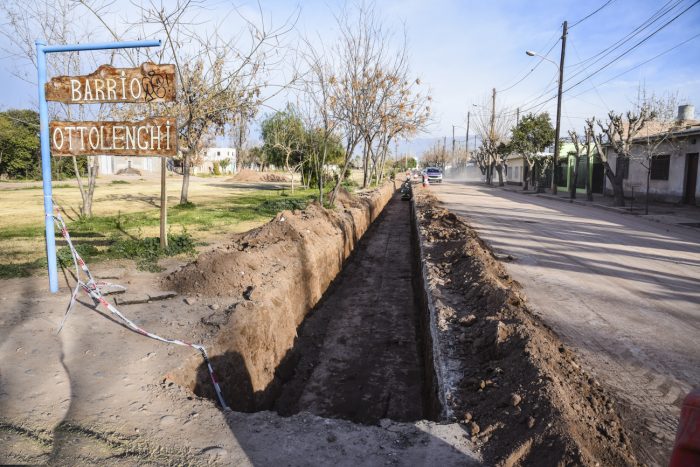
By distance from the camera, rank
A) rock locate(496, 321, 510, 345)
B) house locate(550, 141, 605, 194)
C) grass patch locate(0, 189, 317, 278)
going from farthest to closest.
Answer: house locate(550, 141, 605, 194), grass patch locate(0, 189, 317, 278), rock locate(496, 321, 510, 345)

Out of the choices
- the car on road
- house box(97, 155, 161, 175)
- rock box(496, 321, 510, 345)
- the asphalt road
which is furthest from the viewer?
house box(97, 155, 161, 175)

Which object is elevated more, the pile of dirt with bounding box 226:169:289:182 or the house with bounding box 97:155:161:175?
the house with bounding box 97:155:161:175

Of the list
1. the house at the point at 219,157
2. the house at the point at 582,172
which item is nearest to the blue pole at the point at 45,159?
the house at the point at 582,172

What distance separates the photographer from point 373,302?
28.6ft

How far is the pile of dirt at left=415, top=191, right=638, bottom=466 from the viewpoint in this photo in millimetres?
2680

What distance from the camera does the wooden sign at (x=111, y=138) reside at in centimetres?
604

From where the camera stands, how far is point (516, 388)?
11.0 feet

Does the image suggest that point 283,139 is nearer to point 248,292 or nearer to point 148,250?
point 148,250

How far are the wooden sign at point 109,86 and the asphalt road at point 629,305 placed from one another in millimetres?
5506

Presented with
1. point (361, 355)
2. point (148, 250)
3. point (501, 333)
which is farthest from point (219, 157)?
point (501, 333)

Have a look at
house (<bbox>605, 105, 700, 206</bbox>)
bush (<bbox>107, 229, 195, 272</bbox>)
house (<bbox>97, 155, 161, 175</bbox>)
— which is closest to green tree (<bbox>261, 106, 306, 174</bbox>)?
house (<bbox>97, 155, 161, 175</bbox>)

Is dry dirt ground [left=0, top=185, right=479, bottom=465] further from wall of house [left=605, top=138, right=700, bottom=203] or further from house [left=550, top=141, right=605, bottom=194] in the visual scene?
house [left=550, top=141, right=605, bottom=194]

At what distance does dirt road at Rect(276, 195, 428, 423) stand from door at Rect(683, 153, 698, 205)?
642 inches

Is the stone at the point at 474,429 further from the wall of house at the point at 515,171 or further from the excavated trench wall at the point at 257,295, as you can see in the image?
the wall of house at the point at 515,171
